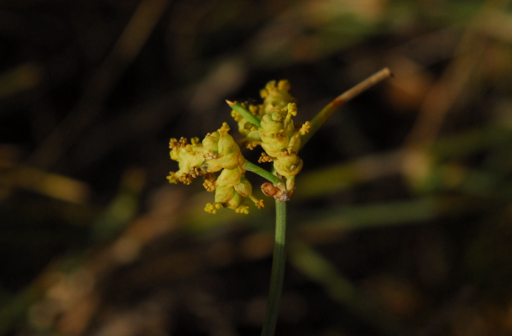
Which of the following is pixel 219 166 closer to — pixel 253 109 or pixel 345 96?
pixel 253 109

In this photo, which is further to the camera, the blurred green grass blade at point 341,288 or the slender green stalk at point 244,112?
the blurred green grass blade at point 341,288

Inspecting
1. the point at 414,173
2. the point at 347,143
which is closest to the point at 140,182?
the point at 347,143

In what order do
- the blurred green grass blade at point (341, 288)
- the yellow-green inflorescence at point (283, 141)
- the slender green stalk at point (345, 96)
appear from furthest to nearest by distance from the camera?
1. the blurred green grass blade at point (341, 288)
2. the slender green stalk at point (345, 96)
3. the yellow-green inflorescence at point (283, 141)

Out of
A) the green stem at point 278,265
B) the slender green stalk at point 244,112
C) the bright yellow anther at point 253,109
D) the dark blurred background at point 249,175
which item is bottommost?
the green stem at point 278,265

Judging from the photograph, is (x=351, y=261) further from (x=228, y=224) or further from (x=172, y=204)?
(x=172, y=204)

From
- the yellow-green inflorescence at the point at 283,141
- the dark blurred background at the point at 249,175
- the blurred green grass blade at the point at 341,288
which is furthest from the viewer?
the dark blurred background at the point at 249,175

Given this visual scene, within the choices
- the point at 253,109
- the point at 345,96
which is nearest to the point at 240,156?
the point at 253,109

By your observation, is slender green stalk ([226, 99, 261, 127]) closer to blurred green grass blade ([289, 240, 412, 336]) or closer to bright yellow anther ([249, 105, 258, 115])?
bright yellow anther ([249, 105, 258, 115])

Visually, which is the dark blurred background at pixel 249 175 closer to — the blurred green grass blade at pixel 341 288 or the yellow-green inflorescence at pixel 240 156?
the blurred green grass blade at pixel 341 288

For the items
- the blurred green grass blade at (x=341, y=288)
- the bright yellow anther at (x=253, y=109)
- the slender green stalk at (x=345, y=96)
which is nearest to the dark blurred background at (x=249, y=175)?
→ the blurred green grass blade at (x=341, y=288)
